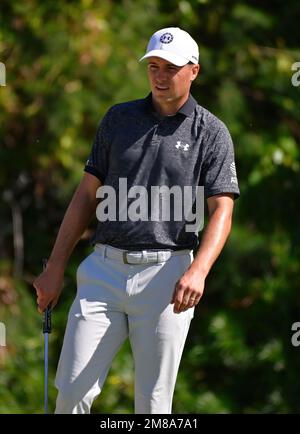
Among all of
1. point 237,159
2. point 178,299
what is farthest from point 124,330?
point 237,159

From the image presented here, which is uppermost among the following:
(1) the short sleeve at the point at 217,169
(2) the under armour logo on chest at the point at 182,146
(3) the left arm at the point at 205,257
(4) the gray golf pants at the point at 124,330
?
(2) the under armour logo on chest at the point at 182,146

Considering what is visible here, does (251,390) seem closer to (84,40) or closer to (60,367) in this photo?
(84,40)

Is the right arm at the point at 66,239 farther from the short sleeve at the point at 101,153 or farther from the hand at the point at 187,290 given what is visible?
the hand at the point at 187,290

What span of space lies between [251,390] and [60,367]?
4.05m

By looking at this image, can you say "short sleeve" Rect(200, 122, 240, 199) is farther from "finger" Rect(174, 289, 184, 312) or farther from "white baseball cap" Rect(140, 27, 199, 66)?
"finger" Rect(174, 289, 184, 312)

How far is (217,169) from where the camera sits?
3.98 meters

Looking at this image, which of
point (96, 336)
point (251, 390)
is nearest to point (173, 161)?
point (96, 336)

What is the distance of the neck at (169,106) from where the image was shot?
399 cm

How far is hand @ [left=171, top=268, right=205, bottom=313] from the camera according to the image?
149 inches

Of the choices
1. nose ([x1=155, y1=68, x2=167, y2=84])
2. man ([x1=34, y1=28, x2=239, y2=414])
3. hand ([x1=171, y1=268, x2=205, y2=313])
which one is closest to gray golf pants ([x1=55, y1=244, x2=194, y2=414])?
man ([x1=34, y1=28, x2=239, y2=414])

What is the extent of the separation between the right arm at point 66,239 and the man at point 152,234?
0.32ft

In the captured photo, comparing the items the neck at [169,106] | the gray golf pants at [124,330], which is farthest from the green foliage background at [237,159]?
the gray golf pants at [124,330]

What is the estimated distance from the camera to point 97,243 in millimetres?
4066

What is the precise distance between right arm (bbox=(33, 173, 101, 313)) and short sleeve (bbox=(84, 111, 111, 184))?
0.08 feet
